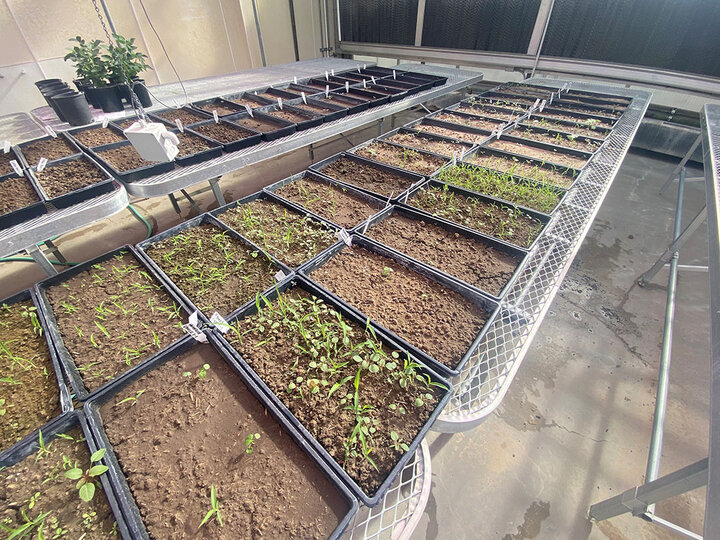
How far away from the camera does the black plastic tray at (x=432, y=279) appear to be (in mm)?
1213

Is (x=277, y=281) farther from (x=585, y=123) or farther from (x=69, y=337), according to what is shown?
(x=585, y=123)

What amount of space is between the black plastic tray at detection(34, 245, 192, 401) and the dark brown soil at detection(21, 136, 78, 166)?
1.00 meters

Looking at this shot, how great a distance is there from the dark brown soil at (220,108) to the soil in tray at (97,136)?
82 centimetres

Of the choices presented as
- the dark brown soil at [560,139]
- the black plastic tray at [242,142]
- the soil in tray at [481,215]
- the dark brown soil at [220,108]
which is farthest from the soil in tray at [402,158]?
the dark brown soil at [220,108]

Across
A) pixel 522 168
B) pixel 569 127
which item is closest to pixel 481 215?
pixel 522 168

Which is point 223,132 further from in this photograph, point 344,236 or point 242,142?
point 344,236

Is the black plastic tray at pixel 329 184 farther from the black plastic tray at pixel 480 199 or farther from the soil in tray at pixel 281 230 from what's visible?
the black plastic tray at pixel 480 199

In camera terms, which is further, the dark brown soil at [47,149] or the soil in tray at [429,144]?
the soil in tray at [429,144]

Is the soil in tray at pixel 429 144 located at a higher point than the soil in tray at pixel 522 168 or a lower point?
higher

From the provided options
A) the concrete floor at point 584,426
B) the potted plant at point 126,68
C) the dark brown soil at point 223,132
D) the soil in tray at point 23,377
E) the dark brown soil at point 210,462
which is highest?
the potted plant at point 126,68

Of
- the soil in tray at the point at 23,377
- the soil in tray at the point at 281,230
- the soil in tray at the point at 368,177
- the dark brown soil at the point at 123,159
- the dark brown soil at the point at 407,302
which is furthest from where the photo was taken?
the soil in tray at the point at 368,177

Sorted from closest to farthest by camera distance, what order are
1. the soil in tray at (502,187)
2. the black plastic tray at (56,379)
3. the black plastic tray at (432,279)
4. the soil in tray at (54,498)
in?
the soil in tray at (54,498), the black plastic tray at (56,379), the black plastic tray at (432,279), the soil in tray at (502,187)

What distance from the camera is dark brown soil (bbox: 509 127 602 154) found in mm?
2771

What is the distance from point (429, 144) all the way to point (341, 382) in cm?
244
